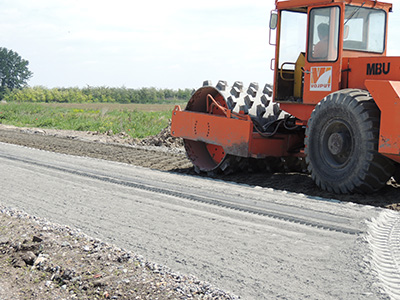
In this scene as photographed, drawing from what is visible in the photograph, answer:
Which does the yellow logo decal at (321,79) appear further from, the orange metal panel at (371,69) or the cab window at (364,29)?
the cab window at (364,29)

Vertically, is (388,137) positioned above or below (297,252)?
above

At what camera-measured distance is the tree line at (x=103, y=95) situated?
6744 cm

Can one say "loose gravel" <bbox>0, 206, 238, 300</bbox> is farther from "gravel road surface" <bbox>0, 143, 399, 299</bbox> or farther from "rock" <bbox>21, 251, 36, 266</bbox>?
"gravel road surface" <bbox>0, 143, 399, 299</bbox>

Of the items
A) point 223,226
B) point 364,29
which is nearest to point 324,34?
point 364,29

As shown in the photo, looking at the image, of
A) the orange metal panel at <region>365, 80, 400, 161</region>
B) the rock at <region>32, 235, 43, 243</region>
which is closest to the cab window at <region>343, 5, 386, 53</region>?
the orange metal panel at <region>365, 80, 400, 161</region>

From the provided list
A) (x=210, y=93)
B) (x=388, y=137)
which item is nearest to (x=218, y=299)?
(x=388, y=137)

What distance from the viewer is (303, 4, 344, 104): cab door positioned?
835 cm

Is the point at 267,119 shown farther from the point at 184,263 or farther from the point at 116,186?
the point at 184,263

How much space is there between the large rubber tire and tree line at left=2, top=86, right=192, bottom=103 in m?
58.4

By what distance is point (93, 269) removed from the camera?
15.3ft

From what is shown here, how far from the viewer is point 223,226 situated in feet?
19.8

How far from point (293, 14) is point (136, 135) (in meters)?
10.8

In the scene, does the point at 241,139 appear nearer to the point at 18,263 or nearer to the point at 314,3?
the point at 314,3

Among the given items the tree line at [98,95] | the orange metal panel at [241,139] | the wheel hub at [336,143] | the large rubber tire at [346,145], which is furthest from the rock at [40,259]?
the tree line at [98,95]
